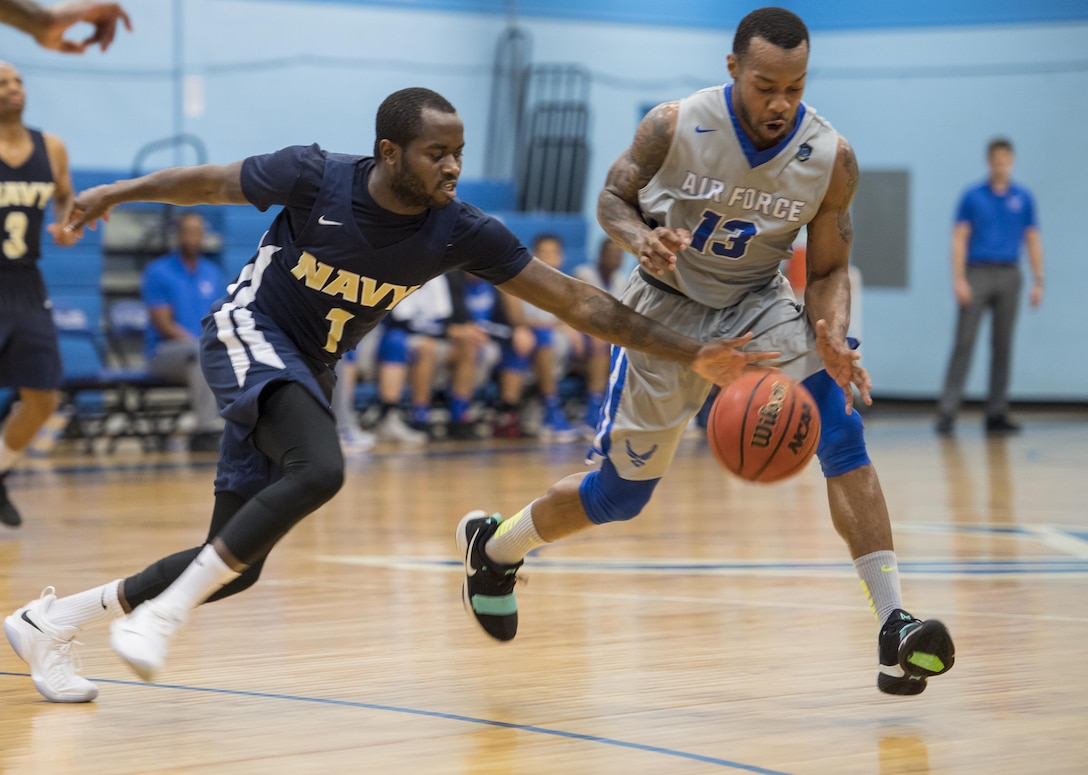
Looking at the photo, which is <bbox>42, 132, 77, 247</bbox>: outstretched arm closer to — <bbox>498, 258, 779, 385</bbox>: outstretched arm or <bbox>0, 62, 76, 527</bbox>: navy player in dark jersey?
<bbox>0, 62, 76, 527</bbox>: navy player in dark jersey

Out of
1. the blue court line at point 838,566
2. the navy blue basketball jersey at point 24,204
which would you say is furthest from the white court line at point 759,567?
the navy blue basketball jersey at point 24,204

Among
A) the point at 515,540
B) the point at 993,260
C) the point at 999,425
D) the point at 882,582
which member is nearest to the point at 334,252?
the point at 515,540

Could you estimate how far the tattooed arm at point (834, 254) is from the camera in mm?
4066

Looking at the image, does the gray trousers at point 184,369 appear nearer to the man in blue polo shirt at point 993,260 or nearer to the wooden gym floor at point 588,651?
the wooden gym floor at point 588,651

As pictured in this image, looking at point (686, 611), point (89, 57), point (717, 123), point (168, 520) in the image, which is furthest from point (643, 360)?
point (89, 57)

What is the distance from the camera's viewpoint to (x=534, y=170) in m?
15.1

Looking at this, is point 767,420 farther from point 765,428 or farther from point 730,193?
point 730,193

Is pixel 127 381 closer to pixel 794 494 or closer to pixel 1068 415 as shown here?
pixel 794 494

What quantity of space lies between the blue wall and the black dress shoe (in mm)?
2570

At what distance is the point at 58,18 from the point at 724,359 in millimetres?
1817

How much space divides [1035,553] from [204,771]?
418 cm

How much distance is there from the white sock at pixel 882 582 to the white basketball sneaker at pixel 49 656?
77.6 inches

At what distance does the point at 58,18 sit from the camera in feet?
12.3

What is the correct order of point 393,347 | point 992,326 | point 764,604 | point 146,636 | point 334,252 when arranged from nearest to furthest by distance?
point 146,636 < point 334,252 < point 764,604 < point 393,347 < point 992,326
